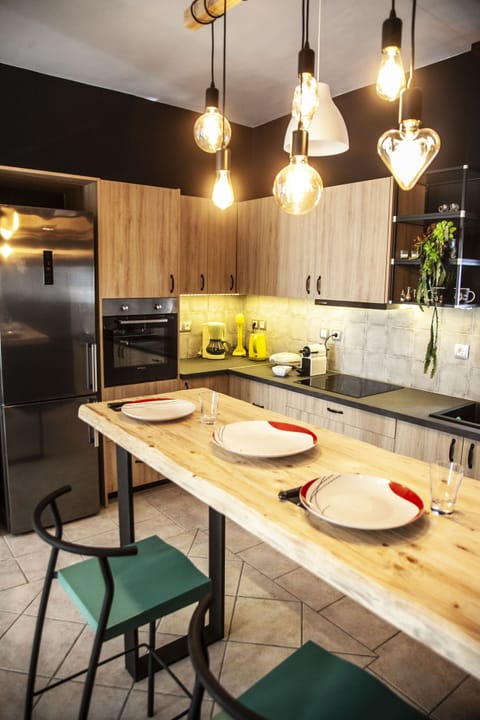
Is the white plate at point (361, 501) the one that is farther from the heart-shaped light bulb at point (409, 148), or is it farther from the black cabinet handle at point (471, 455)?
the black cabinet handle at point (471, 455)

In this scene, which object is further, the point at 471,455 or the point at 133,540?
the point at 471,455

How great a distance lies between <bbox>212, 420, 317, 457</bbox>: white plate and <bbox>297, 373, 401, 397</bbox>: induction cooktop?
1344 millimetres

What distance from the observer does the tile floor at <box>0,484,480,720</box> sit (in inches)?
80.7

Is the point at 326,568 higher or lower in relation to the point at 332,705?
higher

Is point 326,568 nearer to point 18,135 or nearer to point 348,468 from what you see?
point 348,468

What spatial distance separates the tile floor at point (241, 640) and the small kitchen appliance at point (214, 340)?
5.71 ft

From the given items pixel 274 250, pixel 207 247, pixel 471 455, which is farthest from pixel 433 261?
pixel 207 247

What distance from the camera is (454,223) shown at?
3109 mm

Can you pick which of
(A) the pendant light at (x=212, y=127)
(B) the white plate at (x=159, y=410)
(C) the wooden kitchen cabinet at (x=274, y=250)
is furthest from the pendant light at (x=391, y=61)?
(C) the wooden kitchen cabinet at (x=274, y=250)

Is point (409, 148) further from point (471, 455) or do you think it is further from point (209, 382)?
point (209, 382)

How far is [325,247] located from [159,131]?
1.71 m

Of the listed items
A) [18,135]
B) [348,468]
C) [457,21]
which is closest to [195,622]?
[348,468]

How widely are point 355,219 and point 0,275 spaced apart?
2.24m

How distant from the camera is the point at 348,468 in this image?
172cm
